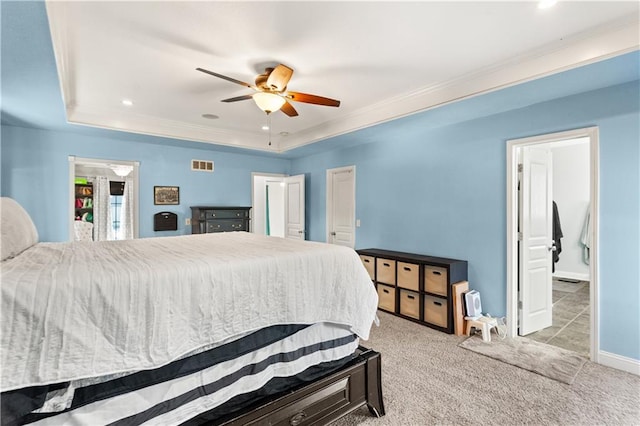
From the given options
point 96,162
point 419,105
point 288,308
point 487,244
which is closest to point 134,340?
point 288,308

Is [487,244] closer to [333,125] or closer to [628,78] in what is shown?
[628,78]

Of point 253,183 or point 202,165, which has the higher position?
point 202,165

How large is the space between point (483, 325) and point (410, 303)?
867 mm

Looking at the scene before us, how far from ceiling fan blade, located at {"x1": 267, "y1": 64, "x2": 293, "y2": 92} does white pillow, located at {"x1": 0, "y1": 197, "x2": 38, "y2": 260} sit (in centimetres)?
202

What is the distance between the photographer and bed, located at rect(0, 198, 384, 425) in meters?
1.06

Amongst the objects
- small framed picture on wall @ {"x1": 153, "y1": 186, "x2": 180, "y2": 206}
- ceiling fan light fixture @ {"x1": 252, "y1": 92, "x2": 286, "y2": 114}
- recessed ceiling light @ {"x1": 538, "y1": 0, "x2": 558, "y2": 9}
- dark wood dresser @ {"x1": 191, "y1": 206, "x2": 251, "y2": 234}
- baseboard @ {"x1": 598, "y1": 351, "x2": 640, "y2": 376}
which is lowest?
baseboard @ {"x1": 598, "y1": 351, "x2": 640, "y2": 376}

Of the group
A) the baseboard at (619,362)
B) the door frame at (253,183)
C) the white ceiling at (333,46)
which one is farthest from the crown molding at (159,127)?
the baseboard at (619,362)

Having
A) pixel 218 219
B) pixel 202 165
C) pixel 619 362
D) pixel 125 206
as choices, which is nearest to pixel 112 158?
pixel 202 165

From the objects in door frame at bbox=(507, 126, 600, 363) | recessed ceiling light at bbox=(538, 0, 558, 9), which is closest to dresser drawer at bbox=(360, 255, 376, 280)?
door frame at bbox=(507, 126, 600, 363)

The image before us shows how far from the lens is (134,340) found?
1.20 meters

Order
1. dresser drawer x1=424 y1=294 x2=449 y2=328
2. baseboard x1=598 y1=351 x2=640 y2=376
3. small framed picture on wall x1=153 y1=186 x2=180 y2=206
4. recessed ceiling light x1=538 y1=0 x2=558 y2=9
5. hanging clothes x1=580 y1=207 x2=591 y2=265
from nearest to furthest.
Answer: recessed ceiling light x1=538 y1=0 x2=558 y2=9 → baseboard x1=598 y1=351 x2=640 y2=376 → dresser drawer x1=424 y1=294 x2=449 y2=328 → small framed picture on wall x1=153 y1=186 x2=180 y2=206 → hanging clothes x1=580 y1=207 x2=591 y2=265

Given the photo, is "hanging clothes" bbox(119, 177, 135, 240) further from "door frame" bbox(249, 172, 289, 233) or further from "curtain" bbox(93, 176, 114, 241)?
"door frame" bbox(249, 172, 289, 233)

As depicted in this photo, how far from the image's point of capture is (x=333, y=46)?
2.45 m

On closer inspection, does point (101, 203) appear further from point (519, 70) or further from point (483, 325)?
point (519, 70)
